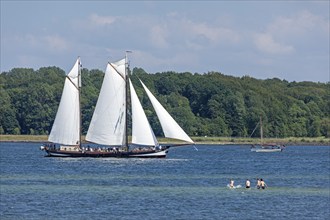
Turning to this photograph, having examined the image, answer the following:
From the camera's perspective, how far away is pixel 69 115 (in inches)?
4685

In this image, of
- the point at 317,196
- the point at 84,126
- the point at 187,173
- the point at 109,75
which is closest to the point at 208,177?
the point at 187,173

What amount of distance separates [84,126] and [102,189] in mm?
123648

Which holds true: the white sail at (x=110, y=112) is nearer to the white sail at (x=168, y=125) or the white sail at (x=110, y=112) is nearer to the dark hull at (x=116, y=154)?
the dark hull at (x=116, y=154)

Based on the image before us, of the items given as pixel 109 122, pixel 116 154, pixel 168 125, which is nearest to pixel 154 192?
pixel 168 125

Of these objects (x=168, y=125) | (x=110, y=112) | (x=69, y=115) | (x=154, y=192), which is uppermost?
(x=110, y=112)

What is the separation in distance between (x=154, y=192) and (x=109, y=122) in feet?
140

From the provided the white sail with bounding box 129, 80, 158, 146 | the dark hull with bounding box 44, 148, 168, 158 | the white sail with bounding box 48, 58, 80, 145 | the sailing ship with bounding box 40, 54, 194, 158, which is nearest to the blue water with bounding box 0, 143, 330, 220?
the white sail with bounding box 129, 80, 158, 146

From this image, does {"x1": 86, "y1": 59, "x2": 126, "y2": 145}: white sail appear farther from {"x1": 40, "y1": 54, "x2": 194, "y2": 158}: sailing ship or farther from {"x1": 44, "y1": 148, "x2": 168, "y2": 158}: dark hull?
{"x1": 44, "y1": 148, "x2": 168, "y2": 158}: dark hull

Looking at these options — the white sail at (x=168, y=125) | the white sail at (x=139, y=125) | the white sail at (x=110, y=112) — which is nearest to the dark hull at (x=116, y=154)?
the white sail at (x=110, y=112)

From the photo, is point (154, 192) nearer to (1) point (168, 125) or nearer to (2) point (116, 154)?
(1) point (168, 125)

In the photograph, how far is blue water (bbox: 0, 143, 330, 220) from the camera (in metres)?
60.8

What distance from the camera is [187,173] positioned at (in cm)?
9706

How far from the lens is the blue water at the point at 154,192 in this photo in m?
60.8

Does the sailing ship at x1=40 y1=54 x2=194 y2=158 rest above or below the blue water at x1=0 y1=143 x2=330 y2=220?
above
